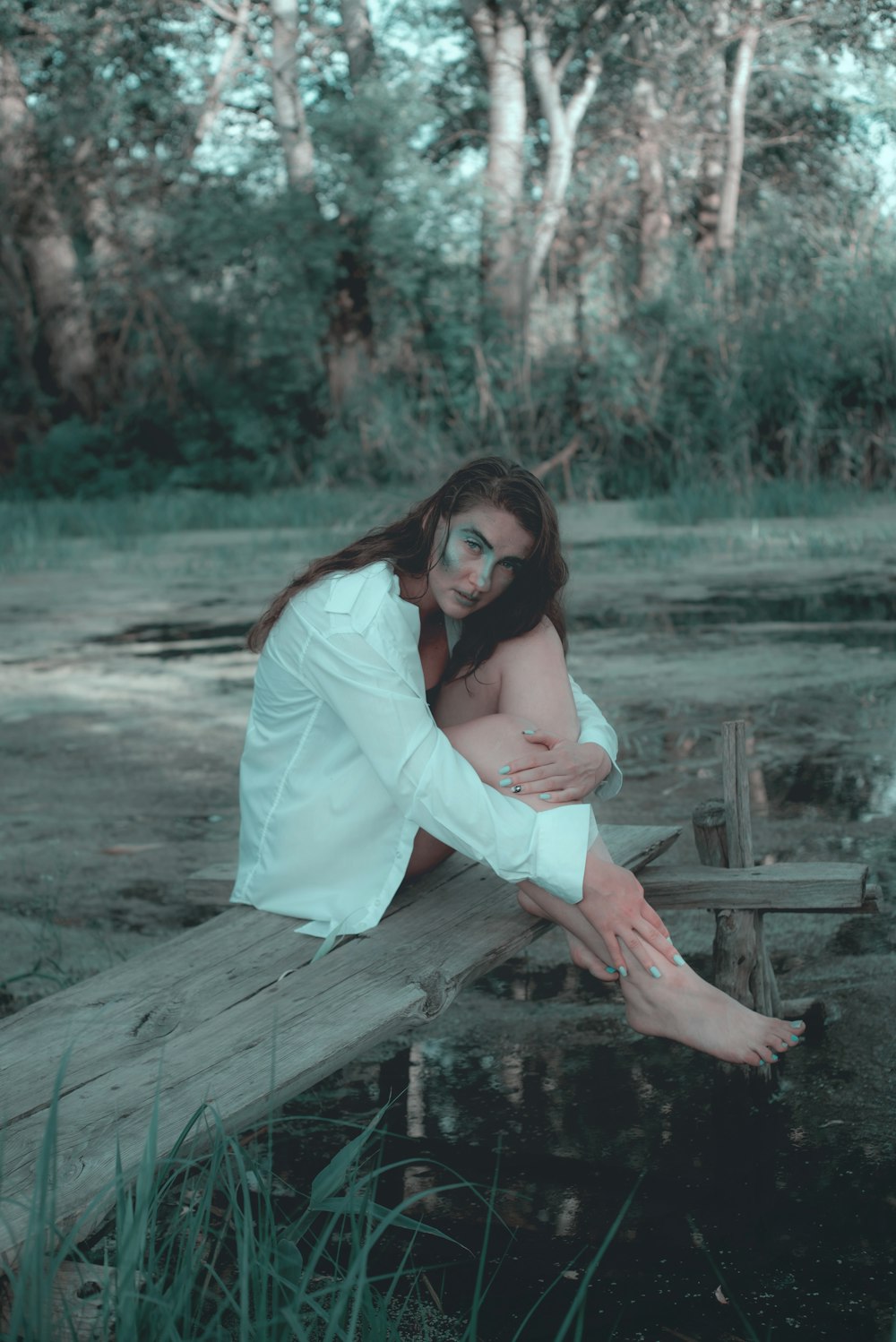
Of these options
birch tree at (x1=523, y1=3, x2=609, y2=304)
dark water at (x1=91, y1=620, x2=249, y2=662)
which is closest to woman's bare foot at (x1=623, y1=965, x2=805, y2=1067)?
dark water at (x1=91, y1=620, x2=249, y2=662)

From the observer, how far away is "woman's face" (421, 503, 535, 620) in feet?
9.27

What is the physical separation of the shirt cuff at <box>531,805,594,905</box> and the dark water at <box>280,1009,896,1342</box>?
1.52 feet

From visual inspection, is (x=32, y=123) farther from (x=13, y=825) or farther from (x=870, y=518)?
(x=13, y=825)

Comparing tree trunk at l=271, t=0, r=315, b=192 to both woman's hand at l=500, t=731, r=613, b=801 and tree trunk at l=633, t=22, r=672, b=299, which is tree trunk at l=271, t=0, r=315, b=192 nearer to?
tree trunk at l=633, t=22, r=672, b=299

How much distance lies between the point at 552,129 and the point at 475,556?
16.7 m

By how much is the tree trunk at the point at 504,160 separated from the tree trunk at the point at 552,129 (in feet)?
0.56

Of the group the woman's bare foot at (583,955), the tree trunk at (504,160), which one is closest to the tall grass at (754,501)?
the tree trunk at (504,160)

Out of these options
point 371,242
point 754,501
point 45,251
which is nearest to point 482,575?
point 754,501

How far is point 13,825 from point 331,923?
225 centimetres

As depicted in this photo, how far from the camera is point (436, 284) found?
56.7 feet

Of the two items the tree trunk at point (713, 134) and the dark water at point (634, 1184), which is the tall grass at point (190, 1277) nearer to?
the dark water at point (634, 1184)

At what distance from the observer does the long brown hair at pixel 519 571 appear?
9.35 feet

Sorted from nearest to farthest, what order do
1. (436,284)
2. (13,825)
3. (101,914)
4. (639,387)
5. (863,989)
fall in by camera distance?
(863,989) → (101,914) → (13,825) → (639,387) → (436,284)

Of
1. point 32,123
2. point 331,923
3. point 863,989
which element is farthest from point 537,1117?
point 32,123
